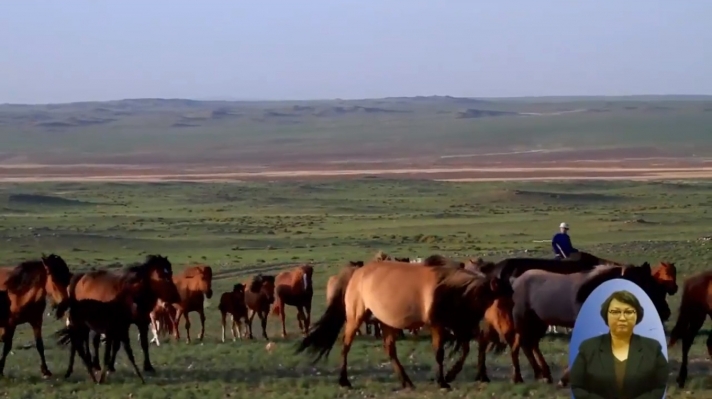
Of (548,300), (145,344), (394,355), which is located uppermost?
(548,300)

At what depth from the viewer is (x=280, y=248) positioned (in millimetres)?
39219

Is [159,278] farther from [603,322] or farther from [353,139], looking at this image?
[353,139]

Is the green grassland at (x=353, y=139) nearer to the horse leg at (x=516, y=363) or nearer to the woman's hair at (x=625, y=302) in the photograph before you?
the horse leg at (x=516, y=363)

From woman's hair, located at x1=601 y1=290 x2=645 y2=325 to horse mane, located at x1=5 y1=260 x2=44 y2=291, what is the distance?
9939mm

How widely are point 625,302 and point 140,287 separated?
9627 mm

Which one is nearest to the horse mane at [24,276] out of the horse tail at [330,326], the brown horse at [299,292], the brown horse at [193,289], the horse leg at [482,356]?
the horse tail at [330,326]

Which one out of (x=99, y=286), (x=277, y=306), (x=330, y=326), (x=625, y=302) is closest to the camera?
(x=625, y=302)

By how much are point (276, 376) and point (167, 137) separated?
169782mm

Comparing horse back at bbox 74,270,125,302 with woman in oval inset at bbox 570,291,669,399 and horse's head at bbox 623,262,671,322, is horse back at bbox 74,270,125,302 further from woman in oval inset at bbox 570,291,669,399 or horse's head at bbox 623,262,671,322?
woman in oval inset at bbox 570,291,669,399

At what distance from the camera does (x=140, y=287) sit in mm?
13336

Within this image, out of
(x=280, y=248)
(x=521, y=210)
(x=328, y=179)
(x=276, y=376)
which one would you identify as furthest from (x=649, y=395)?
(x=328, y=179)

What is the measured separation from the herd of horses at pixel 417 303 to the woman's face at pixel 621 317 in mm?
6157

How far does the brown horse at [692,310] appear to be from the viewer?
11195 millimetres

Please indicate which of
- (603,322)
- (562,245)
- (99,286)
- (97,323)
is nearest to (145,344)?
(97,323)
